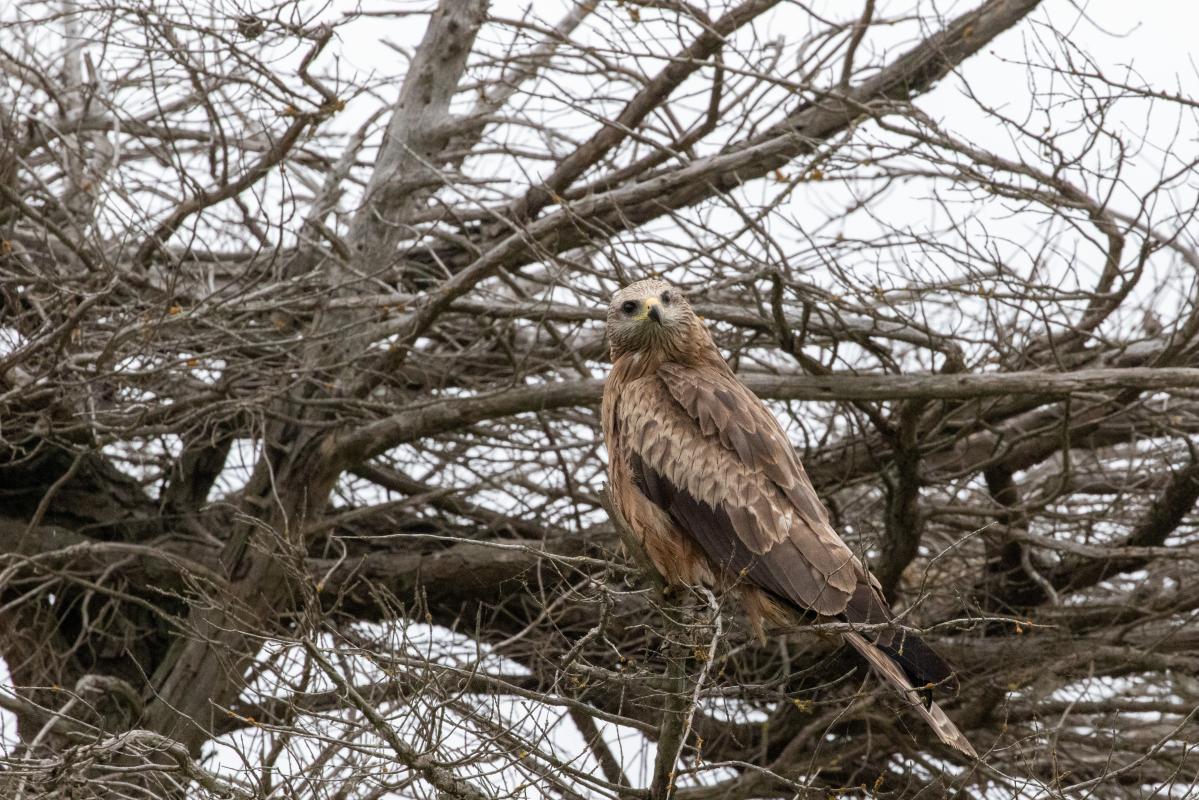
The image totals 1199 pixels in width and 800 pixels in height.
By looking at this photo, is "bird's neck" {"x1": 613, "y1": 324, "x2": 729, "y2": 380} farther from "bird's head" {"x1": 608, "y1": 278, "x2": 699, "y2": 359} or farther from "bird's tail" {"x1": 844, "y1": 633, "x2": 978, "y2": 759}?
"bird's tail" {"x1": 844, "y1": 633, "x2": 978, "y2": 759}

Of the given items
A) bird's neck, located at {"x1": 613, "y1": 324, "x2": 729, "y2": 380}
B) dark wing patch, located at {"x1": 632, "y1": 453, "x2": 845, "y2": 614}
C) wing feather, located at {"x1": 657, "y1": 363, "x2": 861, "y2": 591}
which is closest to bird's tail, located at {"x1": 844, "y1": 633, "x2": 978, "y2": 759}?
dark wing patch, located at {"x1": 632, "y1": 453, "x2": 845, "y2": 614}

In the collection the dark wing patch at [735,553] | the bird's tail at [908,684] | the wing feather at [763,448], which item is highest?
the wing feather at [763,448]

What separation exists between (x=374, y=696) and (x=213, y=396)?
8.97 feet

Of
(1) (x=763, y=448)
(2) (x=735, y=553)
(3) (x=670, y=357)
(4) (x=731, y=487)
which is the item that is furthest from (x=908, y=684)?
(3) (x=670, y=357)

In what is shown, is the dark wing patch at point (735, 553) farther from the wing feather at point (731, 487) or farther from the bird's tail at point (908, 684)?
the bird's tail at point (908, 684)

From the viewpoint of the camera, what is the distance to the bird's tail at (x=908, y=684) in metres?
4.58

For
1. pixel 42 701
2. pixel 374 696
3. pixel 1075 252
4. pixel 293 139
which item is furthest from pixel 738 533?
pixel 42 701

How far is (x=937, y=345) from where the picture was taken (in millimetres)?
7094

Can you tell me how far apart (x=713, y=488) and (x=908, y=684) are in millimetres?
1240

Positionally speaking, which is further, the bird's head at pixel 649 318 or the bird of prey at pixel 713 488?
the bird's head at pixel 649 318

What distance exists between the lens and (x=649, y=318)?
20.2ft

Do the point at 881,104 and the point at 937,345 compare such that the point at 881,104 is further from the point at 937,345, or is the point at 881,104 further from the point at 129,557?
the point at 129,557

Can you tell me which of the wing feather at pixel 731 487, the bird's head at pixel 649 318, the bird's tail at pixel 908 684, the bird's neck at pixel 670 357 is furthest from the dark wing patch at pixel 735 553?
the bird's head at pixel 649 318

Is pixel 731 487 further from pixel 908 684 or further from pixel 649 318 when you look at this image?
pixel 908 684
